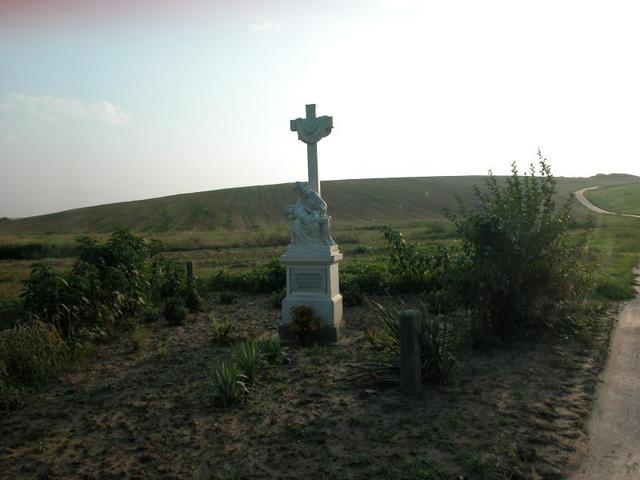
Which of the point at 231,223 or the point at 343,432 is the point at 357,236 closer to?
the point at 231,223

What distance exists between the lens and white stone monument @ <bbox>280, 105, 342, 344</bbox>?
27.2ft

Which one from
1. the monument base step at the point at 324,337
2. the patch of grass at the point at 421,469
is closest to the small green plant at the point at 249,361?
the monument base step at the point at 324,337

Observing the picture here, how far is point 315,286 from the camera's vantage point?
27.8 ft

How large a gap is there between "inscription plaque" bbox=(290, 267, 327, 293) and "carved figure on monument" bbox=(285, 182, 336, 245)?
452 mm

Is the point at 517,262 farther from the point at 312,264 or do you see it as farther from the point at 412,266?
the point at 412,266

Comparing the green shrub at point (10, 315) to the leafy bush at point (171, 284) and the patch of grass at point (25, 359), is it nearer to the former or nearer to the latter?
the patch of grass at point (25, 359)

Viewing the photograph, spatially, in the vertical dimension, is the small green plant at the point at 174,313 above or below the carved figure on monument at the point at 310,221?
below

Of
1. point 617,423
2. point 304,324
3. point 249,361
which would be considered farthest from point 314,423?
point 304,324

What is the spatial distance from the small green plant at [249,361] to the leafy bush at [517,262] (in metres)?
3.20

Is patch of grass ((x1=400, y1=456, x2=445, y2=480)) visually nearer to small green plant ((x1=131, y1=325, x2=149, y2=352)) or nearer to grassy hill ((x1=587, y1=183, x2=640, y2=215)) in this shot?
small green plant ((x1=131, y1=325, x2=149, y2=352))

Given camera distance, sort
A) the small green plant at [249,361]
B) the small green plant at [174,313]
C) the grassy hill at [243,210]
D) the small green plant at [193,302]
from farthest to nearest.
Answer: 1. the grassy hill at [243,210]
2. the small green plant at [193,302]
3. the small green plant at [174,313]
4. the small green plant at [249,361]

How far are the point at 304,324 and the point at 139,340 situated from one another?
2518 mm

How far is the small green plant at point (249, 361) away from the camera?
229 inches

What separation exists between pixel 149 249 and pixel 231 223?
105 feet
